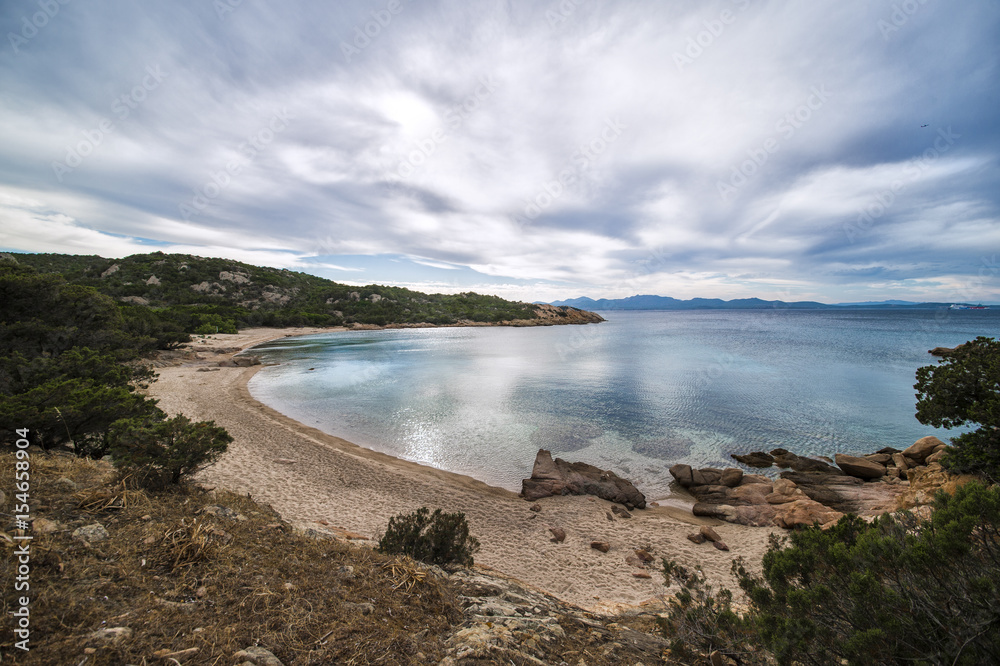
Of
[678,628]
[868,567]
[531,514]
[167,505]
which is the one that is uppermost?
[868,567]

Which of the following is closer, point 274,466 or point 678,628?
point 678,628

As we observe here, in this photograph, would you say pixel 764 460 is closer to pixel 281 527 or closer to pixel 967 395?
pixel 967 395

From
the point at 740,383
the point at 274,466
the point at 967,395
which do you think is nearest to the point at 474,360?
the point at 740,383

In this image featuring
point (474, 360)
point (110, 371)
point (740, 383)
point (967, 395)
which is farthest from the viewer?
point (474, 360)

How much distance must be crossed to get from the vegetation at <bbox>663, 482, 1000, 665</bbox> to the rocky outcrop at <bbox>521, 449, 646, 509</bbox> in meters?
6.97

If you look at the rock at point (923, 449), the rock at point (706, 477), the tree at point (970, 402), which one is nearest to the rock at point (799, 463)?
the rock at point (923, 449)

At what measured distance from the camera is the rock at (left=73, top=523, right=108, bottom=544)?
3316 mm

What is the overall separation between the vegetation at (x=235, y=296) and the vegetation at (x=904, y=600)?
56.2 m

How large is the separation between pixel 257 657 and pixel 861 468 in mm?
15947

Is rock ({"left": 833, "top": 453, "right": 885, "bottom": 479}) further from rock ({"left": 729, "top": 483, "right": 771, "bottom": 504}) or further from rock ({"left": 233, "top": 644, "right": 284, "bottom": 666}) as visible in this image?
rock ({"left": 233, "top": 644, "right": 284, "bottom": 666})

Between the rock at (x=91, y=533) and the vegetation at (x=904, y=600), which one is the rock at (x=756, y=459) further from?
the rock at (x=91, y=533)

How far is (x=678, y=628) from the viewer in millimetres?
3666

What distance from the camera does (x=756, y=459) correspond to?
1322cm

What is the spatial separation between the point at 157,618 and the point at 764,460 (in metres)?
16.2
